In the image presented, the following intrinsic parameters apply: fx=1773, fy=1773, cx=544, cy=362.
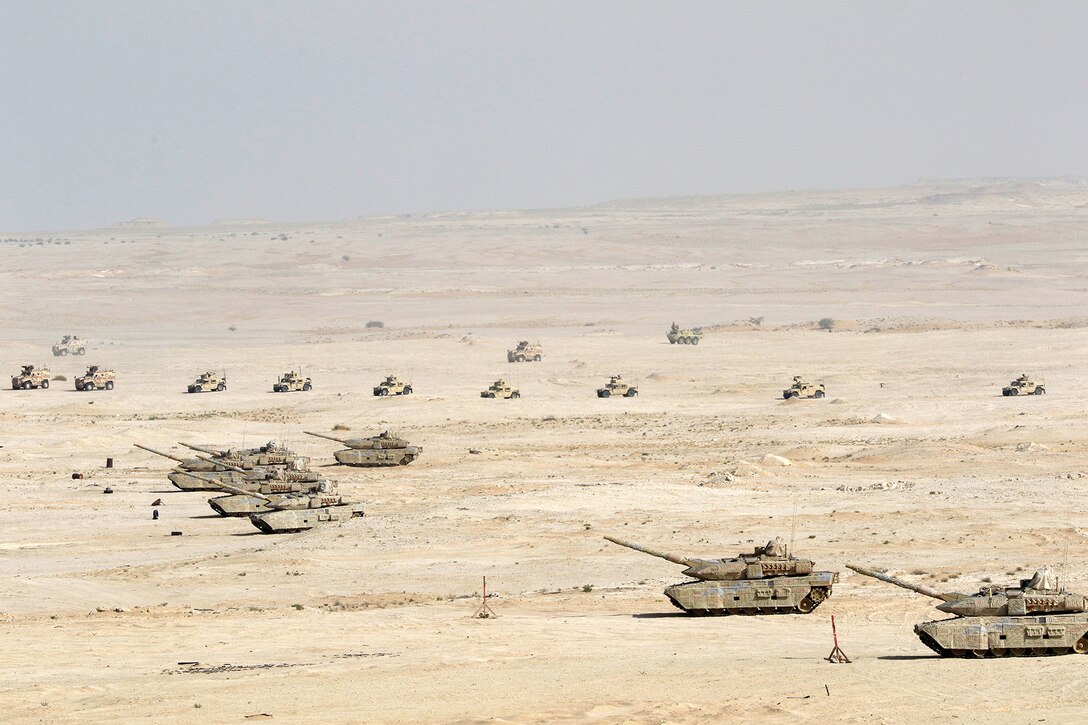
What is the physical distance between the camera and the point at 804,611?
27656mm

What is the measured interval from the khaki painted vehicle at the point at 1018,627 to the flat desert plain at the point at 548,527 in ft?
0.93

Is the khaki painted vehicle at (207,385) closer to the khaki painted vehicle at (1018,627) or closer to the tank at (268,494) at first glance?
the tank at (268,494)

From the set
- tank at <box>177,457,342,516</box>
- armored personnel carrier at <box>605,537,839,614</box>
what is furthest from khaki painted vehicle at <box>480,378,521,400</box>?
armored personnel carrier at <box>605,537,839,614</box>

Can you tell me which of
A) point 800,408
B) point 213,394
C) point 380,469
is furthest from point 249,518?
point 213,394

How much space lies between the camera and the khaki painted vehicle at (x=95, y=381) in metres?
77.0

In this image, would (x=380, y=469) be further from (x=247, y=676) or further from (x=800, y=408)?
(x=247, y=676)

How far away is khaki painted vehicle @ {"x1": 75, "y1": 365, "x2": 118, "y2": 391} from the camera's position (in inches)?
3031

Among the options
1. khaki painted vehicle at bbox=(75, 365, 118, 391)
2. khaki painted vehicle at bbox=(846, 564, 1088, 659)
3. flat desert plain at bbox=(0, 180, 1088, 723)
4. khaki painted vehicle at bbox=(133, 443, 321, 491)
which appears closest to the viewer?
flat desert plain at bbox=(0, 180, 1088, 723)

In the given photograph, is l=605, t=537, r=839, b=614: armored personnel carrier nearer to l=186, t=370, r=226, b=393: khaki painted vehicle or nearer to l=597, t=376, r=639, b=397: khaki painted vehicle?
l=597, t=376, r=639, b=397: khaki painted vehicle

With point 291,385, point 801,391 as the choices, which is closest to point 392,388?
point 291,385

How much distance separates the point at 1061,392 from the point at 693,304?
6787 centimetres

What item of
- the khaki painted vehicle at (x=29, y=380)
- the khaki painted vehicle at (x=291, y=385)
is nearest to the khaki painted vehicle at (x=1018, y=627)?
the khaki painted vehicle at (x=291, y=385)

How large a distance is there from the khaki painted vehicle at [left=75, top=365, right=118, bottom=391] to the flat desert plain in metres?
1.46

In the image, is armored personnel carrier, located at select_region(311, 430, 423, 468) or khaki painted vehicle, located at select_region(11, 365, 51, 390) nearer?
armored personnel carrier, located at select_region(311, 430, 423, 468)
